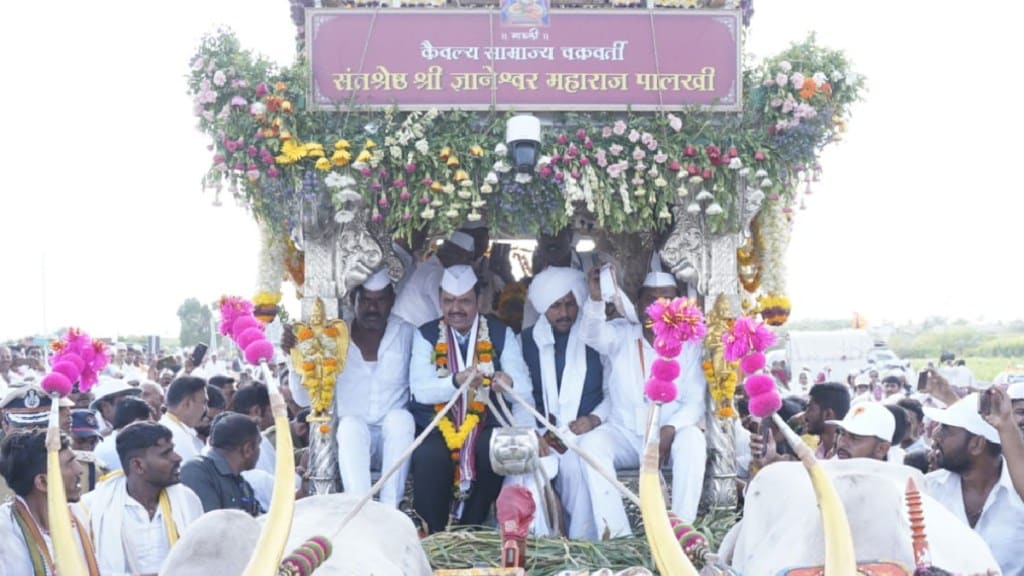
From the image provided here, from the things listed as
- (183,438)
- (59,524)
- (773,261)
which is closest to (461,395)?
(183,438)

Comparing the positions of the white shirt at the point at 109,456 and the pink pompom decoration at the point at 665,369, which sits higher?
the pink pompom decoration at the point at 665,369

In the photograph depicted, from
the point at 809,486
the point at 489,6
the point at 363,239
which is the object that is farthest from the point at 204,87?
the point at 809,486

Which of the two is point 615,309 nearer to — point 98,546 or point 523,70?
point 523,70

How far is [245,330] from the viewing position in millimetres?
4289

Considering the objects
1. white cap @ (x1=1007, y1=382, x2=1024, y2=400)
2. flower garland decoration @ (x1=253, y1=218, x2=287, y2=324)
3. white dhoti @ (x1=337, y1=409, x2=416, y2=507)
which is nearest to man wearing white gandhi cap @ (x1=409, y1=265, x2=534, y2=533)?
white dhoti @ (x1=337, y1=409, x2=416, y2=507)

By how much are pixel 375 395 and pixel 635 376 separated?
1.78 meters

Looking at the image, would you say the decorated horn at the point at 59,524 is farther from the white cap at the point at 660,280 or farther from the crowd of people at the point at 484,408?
the white cap at the point at 660,280

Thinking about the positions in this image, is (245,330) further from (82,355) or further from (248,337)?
(82,355)

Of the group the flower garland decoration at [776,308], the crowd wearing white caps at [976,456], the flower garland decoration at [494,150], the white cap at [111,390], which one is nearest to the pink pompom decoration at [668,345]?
the crowd wearing white caps at [976,456]

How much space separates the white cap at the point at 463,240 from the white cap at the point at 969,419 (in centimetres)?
368

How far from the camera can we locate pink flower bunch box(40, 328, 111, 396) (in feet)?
14.7

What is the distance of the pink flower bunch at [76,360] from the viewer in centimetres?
448

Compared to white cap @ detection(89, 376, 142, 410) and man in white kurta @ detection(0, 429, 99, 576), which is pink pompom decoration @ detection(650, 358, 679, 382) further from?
white cap @ detection(89, 376, 142, 410)

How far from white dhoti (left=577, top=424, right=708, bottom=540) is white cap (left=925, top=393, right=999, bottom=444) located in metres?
2.07
